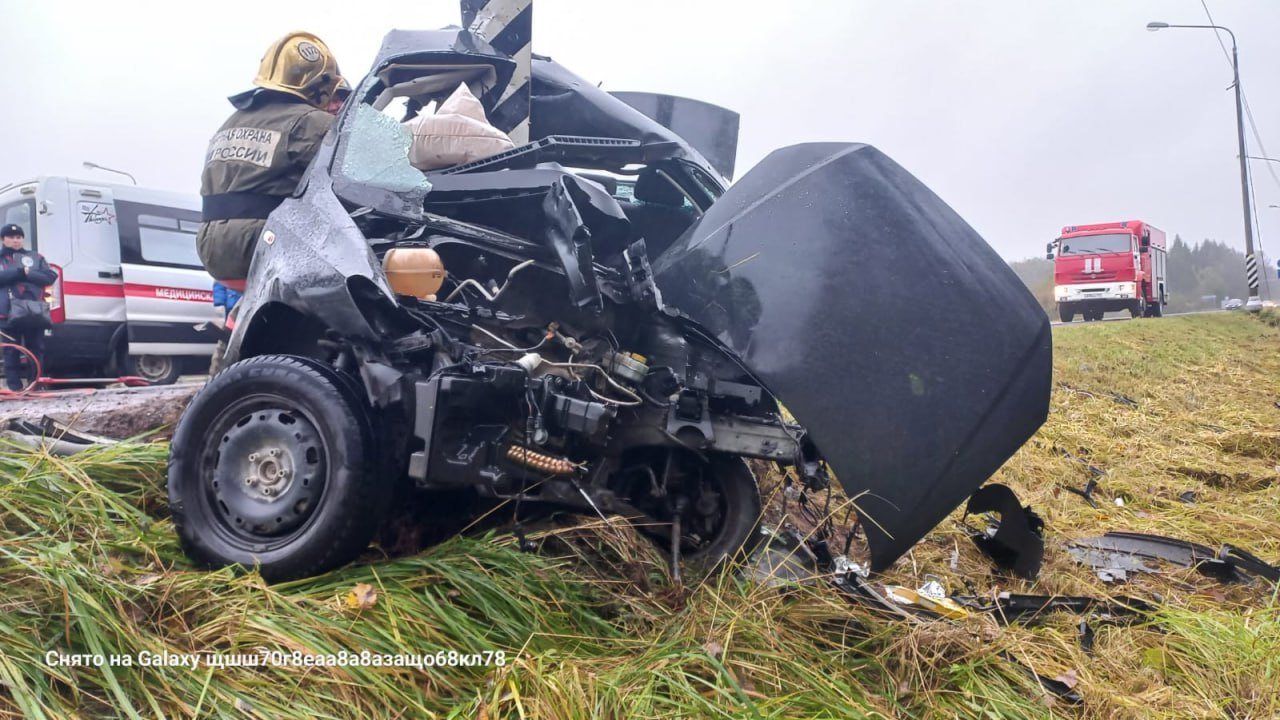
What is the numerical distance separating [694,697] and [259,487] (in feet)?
5.03

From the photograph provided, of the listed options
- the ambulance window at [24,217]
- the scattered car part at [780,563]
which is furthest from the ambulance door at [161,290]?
the scattered car part at [780,563]

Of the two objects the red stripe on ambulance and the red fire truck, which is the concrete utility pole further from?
the red fire truck

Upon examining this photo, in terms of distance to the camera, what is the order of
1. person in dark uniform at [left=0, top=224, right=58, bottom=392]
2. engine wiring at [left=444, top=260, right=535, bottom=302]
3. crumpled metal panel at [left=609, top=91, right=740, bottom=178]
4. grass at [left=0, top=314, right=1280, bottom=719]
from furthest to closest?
person in dark uniform at [left=0, top=224, right=58, bottom=392] < crumpled metal panel at [left=609, top=91, right=740, bottom=178] < engine wiring at [left=444, top=260, right=535, bottom=302] < grass at [left=0, top=314, right=1280, bottom=719]

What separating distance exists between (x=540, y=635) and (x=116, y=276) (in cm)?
849

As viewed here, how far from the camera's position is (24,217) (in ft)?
26.9

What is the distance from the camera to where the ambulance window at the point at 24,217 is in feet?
26.7

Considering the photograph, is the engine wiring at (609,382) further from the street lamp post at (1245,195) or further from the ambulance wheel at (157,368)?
the street lamp post at (1245,195)

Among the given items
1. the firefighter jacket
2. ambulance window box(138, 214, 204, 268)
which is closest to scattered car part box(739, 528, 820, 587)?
the firefighter jacket

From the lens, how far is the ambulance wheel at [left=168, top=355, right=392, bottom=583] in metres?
2.34

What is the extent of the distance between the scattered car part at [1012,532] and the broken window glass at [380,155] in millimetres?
2332

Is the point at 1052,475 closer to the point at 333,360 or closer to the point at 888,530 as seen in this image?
the point at 888,530

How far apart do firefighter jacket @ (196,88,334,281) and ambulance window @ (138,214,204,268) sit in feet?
19.9

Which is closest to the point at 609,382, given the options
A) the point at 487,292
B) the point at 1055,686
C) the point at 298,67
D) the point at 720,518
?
the point at 487,292

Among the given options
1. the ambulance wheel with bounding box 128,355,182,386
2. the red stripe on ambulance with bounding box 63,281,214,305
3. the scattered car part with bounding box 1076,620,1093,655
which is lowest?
the scattered car part with bounding box 1076,620,1093,655
